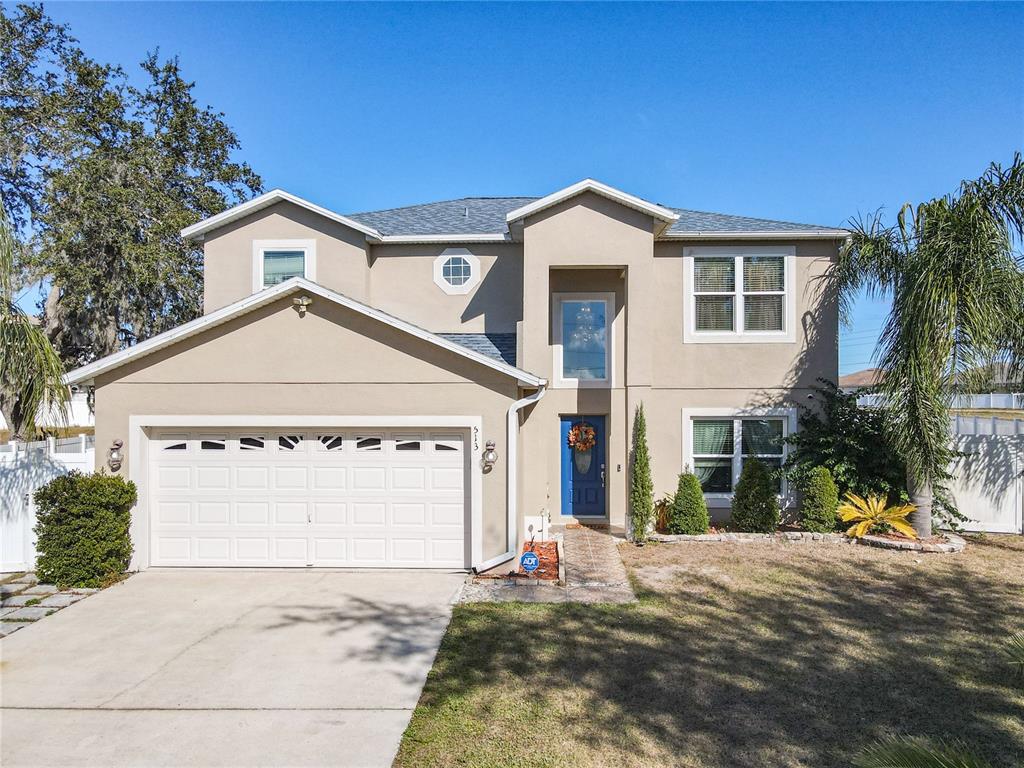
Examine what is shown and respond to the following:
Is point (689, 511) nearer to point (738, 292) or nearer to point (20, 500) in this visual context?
point (738, 292)

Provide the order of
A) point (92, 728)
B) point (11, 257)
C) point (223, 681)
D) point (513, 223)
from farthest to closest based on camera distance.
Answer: point (513, 223), point (11, 257), point (223, 681), point (92, 728)

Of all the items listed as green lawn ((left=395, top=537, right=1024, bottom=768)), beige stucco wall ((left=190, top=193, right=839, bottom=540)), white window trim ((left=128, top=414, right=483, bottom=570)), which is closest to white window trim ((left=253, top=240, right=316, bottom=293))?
beige stucco wall ((left=190, top=193, right=839, bottom=540))

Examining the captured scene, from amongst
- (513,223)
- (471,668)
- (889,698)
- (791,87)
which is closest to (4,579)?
(471,668)

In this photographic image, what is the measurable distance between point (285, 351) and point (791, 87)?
11.4 meters

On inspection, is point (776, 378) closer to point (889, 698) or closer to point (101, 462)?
point (889, 698)

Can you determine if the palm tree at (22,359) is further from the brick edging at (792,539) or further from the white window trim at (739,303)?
the white window trim at (739,303)

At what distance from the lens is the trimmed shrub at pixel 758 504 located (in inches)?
448

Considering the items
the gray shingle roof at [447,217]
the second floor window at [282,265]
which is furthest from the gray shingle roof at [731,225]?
the second floor window at [282,265]

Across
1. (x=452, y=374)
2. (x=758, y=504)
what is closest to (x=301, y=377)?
(x=452, y=374)

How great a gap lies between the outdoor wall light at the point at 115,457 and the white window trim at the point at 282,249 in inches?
187

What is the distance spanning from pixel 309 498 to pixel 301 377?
77.2 inches

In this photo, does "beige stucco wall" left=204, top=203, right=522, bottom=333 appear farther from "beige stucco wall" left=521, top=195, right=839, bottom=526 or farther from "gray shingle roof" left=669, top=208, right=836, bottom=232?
"gray shingle roof" left=669, top=208, right=836, bottom=232

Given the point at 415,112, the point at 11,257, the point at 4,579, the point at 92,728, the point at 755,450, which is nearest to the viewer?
the point at 92,728

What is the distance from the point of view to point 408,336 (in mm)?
9547
